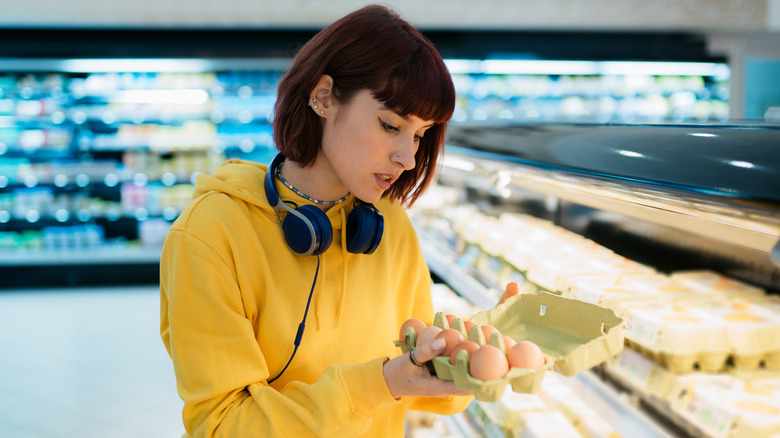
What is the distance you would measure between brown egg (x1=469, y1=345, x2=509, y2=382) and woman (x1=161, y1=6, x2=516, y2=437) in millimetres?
79

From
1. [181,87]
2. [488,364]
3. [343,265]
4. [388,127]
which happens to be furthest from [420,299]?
[181,87]

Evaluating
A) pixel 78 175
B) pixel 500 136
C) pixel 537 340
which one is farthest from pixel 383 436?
pixel 78 175

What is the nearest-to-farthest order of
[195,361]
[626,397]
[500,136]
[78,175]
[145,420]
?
[195,361]
[626,397]
[500,136]
[145,420]
[78,175]

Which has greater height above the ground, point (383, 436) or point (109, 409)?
point (383, 436)

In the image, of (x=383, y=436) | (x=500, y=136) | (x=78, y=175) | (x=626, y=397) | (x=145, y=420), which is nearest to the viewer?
(x=383, y=436)

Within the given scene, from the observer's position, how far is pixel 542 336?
114 centimetres

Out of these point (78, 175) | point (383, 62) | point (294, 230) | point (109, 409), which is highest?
point (383, 62)

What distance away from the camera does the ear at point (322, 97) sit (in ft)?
3.89

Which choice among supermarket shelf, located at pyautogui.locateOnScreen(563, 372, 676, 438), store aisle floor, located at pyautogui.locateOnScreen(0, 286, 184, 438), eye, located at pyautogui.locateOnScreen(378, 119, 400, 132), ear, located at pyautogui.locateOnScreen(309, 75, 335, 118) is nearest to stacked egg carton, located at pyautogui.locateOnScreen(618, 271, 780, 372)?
supermarket shelf, located at pyautogui.locateOnScreen(563, 372, 676, 438)

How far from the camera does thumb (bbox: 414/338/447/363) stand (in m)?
0.93

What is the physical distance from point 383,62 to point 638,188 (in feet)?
1.72

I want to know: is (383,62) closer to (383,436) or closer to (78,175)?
(383,436)

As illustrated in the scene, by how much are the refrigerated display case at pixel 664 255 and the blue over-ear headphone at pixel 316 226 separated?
492mm

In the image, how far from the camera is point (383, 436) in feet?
4.45
